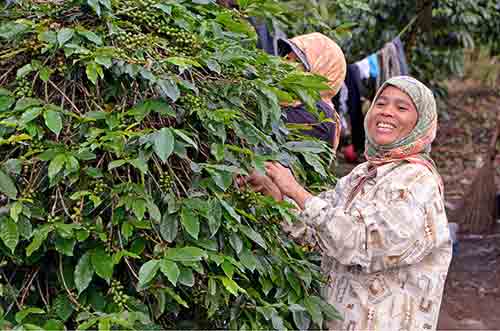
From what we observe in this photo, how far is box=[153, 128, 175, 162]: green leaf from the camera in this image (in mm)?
1929

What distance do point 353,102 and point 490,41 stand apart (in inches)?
93.1

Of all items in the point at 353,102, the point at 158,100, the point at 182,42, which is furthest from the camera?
the point at 353,102

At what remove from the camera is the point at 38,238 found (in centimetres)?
190

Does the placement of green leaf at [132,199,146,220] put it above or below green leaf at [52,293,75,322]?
above

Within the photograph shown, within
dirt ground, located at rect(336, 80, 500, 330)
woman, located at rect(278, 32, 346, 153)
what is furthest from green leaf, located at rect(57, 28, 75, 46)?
dirt ground, located at rect(336, 80, 500, 330)

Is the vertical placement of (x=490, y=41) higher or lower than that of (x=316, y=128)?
lower

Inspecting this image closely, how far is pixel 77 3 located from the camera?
2.22m

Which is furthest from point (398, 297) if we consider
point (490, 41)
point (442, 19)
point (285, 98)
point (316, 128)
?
point (490, 41)

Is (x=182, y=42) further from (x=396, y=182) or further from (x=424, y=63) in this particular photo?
(x=424, y=63)

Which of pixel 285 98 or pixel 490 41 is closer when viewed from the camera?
pixel 285 98

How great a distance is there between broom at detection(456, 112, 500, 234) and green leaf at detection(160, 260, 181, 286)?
5673 millimetres

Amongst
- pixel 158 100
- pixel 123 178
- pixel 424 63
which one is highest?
pixel 158 100

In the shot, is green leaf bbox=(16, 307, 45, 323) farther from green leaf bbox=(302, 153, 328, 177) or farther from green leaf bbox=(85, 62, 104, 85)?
green leaf bbox=(302, 153, 328, 177)

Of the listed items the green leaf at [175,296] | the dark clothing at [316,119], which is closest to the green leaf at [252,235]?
the green leaf at [175,296]
